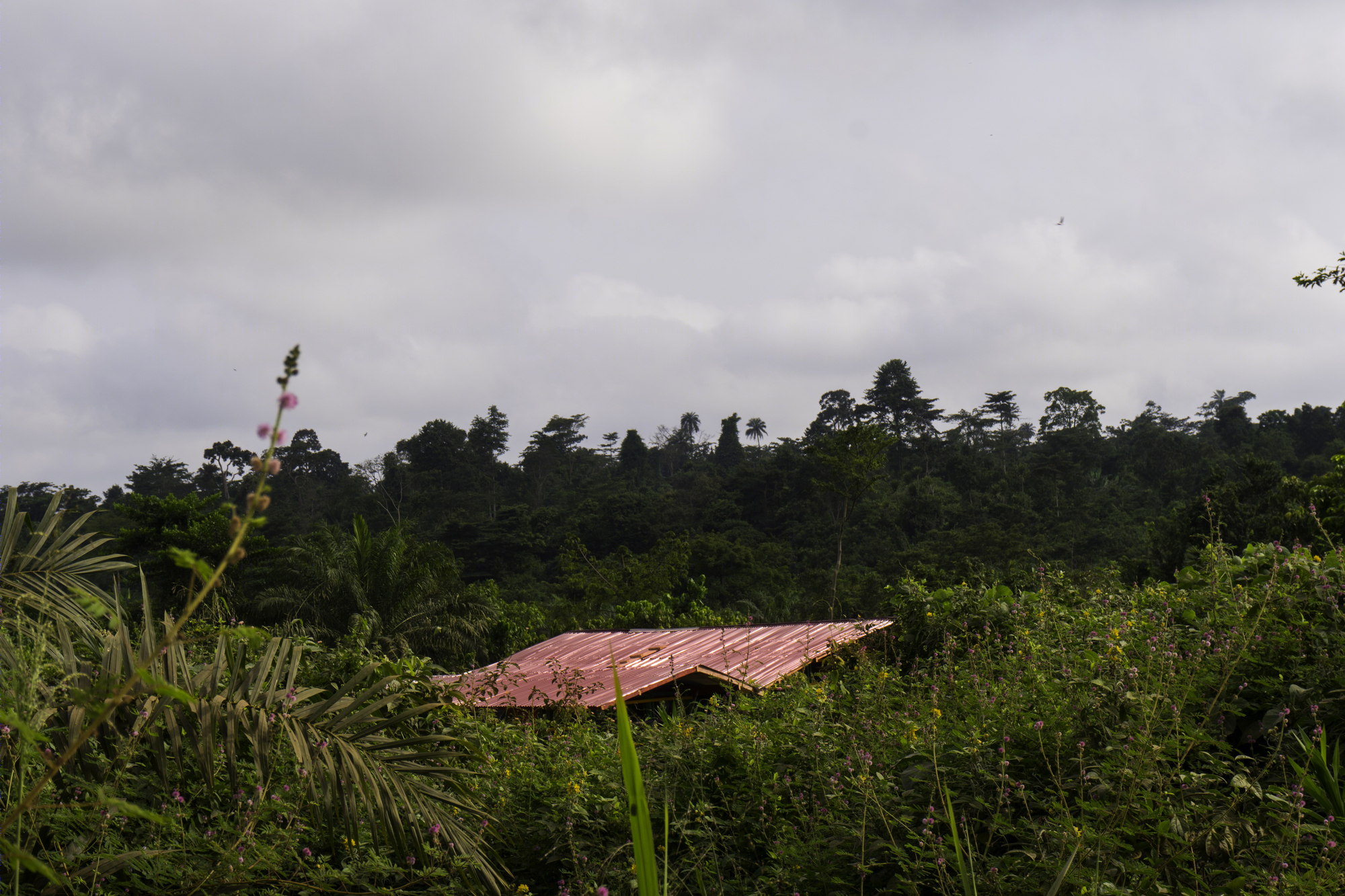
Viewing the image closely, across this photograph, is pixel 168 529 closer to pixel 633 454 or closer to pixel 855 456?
pixel 855 456

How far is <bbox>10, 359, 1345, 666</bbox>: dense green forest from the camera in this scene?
23.9m

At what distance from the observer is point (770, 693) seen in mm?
4785

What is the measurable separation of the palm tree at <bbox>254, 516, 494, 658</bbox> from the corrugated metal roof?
881 centimetres

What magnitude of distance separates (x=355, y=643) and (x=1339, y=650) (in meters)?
4.18

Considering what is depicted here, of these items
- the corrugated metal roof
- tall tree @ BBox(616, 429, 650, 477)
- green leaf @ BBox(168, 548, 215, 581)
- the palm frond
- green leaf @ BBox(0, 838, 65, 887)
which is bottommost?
the corrugated metal roof

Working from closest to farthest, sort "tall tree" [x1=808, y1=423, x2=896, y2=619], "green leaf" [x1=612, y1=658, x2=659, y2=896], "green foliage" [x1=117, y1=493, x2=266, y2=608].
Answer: "green leaf" [x1=612, y1=658, x2=659, y2=896]
"green foliage" [x1=117, y1=493, x2=266, y2=608]
"tall tree" [x1=808, y1=423, x2=896, y2=619]

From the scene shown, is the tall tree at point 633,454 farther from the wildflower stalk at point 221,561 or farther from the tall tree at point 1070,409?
the wildflower stalk at point 221,561

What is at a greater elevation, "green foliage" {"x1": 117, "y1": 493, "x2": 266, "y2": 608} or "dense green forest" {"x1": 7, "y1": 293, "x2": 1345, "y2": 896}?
"green foliage" {"x1": 117, "y1": 493, "x2": 266, "y2": 608}

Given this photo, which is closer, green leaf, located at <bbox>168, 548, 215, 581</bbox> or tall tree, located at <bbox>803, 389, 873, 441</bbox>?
green leaf, located at <bbox>168, 548, 215, 581</bbox>

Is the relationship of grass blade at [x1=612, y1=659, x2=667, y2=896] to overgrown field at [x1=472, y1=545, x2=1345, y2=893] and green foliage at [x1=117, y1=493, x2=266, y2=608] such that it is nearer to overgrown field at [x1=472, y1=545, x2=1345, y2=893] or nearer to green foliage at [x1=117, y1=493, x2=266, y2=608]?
overgrown field at [x1=472, y1=545, x2=1345, y2=893]

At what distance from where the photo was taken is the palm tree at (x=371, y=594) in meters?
22.3

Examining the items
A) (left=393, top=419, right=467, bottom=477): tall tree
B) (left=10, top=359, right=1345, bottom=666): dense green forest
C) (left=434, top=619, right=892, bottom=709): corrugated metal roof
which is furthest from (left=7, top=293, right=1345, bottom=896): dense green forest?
(left=393, top=419, right=467, bottom=477): tall tree

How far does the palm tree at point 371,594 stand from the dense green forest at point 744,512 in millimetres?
80

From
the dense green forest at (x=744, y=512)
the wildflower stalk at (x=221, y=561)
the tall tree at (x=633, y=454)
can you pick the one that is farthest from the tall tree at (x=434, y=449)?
the wildflower stalk at (x=221, y=561)
